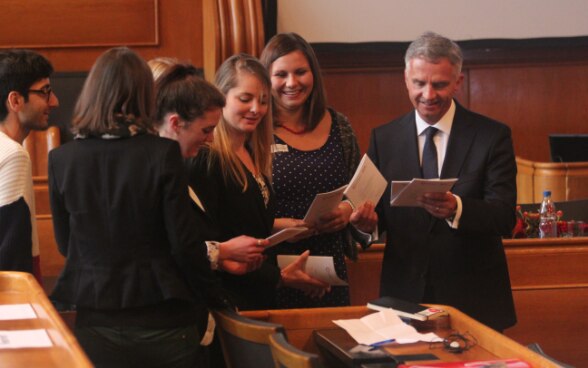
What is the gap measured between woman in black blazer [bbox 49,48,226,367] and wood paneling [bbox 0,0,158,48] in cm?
438

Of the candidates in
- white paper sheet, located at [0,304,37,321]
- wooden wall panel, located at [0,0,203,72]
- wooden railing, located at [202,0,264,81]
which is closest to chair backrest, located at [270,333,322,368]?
white paper sheet, located at [0,304,37,321]

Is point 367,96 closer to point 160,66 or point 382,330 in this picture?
point 160,66

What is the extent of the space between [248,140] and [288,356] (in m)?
1.20

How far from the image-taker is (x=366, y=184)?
126 inches

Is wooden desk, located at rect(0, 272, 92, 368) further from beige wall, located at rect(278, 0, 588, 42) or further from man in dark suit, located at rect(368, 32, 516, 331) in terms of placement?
beige wall, located at rect(278, 0, 588, 42)

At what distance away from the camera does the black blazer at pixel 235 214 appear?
2.92 meters

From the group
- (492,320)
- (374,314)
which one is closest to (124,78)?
(374,314)

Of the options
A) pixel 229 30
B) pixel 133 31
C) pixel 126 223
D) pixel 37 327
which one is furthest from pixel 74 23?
pixel 37 327

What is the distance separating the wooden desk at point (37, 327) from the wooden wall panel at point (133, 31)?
4.37m

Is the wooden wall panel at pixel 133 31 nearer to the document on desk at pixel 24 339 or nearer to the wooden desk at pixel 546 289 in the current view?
the wooden desk at pixel 546 289

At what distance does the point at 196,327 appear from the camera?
2641 mm

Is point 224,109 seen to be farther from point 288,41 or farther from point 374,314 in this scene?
point 374,314

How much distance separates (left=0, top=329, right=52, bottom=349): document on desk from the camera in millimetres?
1909

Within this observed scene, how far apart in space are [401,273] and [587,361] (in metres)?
1.30
